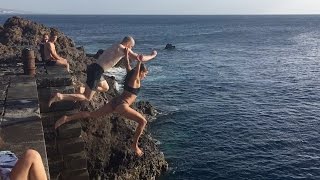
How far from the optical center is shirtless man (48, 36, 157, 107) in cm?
900

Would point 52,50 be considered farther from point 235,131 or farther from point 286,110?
point 286,110

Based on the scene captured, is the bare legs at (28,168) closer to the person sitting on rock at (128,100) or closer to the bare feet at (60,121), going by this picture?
the bare feet at (60,121)

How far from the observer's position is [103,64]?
9.55 meters

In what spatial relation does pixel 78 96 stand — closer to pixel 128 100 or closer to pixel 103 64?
pixel 103 64

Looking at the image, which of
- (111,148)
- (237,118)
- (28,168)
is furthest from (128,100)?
(237,118)

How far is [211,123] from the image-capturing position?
33281 mm

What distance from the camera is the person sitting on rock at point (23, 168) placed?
564 centimetres

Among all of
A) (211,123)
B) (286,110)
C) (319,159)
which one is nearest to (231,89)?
(286,110)

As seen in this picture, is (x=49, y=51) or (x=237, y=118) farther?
(x=237, y=118)

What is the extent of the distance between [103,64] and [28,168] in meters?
4.28

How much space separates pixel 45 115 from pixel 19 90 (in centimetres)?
125

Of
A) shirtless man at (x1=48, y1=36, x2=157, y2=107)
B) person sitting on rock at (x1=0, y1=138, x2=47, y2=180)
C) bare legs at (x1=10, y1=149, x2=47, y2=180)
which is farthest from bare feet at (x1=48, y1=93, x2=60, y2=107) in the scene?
bare legs at (x1=10, y1=149, x2=47, y2=180)

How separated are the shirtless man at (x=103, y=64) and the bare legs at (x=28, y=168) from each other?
3.30 meters

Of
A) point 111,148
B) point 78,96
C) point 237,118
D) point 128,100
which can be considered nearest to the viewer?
point 128,100
